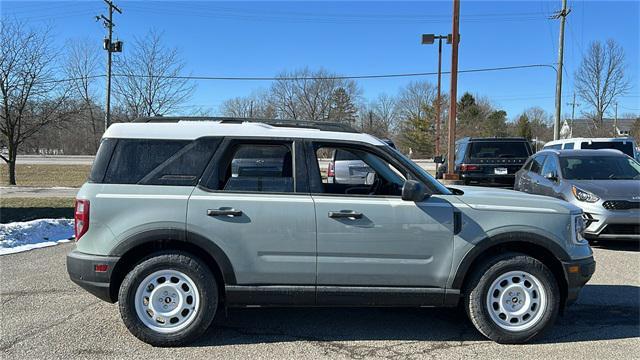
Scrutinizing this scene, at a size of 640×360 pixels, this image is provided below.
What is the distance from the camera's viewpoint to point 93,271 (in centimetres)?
383

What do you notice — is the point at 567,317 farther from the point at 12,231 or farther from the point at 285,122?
the point at 12,231

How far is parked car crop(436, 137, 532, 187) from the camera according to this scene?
12.3 metres

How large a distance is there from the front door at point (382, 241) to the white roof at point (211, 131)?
1.81ft

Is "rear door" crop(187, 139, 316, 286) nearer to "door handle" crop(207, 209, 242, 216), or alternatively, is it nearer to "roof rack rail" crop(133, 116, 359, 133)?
"door handle" crop(207, 209, 242, 216)

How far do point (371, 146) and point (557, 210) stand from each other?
168 cm

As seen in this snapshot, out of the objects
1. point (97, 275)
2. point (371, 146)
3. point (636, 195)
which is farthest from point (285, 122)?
point (636, 195)

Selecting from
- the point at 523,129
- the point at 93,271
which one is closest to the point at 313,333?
the point at 93,271

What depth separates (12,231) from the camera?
7.96 metres

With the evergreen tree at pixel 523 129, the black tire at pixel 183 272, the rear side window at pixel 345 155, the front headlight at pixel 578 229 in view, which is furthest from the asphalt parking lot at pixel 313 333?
the evergreen tree at pixel 523 129

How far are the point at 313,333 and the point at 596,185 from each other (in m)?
5.79

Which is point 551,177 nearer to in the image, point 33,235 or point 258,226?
point 258,226

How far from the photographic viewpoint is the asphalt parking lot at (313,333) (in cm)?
374

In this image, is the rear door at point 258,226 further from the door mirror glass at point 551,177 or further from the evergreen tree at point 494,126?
the evergreen tree at point 494,126

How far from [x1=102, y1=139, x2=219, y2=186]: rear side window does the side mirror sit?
1.66 metres
